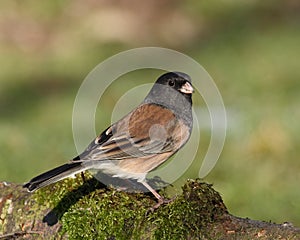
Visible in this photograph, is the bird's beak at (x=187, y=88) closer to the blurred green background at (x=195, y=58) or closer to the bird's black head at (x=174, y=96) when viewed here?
the bird's black head at (x=174, y=96)

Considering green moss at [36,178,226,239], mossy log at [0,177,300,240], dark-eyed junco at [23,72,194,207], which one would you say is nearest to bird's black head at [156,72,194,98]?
dark-eyed junco at [23,72,194,207]

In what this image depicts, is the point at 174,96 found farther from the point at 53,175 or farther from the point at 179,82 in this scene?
the point at 53,175

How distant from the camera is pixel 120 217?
438cm

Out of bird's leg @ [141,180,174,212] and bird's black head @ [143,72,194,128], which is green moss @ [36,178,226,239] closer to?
bird's leg @ [141,180,174,212]

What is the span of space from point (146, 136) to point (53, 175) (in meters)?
0.82

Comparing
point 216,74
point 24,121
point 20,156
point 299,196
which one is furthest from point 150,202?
point 216,74

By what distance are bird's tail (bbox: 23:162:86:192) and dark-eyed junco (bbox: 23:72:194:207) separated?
0.04 m

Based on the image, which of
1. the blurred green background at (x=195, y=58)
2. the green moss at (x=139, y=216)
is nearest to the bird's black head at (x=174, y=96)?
the green moss at (x=139, y=216)

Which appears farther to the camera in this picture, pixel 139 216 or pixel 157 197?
pixel 157 197

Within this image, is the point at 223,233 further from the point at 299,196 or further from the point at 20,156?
the point at 20,156

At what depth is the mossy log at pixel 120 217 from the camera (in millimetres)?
4219

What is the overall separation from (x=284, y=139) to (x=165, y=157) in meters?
4.22

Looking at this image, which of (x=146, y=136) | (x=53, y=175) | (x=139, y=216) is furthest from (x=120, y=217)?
(x=146, y=136)

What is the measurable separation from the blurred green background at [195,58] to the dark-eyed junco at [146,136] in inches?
90.2
